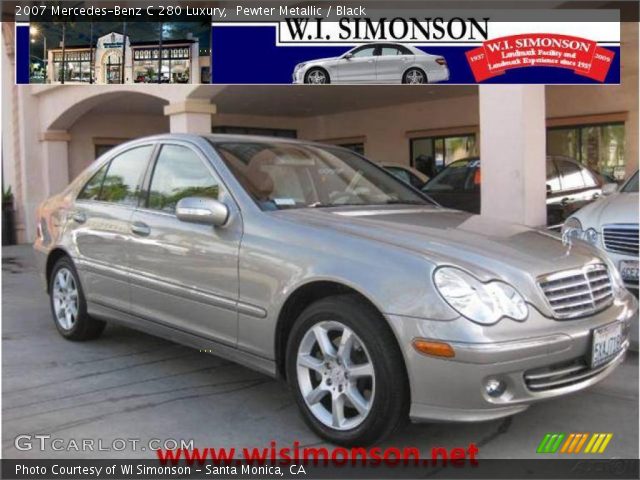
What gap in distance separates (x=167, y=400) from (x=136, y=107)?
1367 centimetres

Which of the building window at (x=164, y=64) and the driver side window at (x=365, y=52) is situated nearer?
the driver side window at (x=365, y=52)

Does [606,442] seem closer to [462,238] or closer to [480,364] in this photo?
[480,364]

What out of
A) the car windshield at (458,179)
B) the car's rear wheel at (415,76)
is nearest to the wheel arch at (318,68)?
the car's rear wheel at (415,76)

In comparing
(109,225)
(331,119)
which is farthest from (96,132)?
(109,225)

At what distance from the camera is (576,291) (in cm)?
338

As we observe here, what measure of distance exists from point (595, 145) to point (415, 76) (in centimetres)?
589

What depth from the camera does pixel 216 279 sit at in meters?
3.99

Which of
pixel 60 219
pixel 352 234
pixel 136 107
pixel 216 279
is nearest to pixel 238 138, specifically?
pixel 216 279

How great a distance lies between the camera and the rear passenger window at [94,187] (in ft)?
17.7

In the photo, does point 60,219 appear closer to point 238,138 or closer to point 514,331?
point 238,138

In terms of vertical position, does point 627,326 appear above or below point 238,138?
below

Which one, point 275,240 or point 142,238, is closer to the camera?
Result: point 275,240

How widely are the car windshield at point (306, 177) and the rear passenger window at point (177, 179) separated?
17 centimetres
